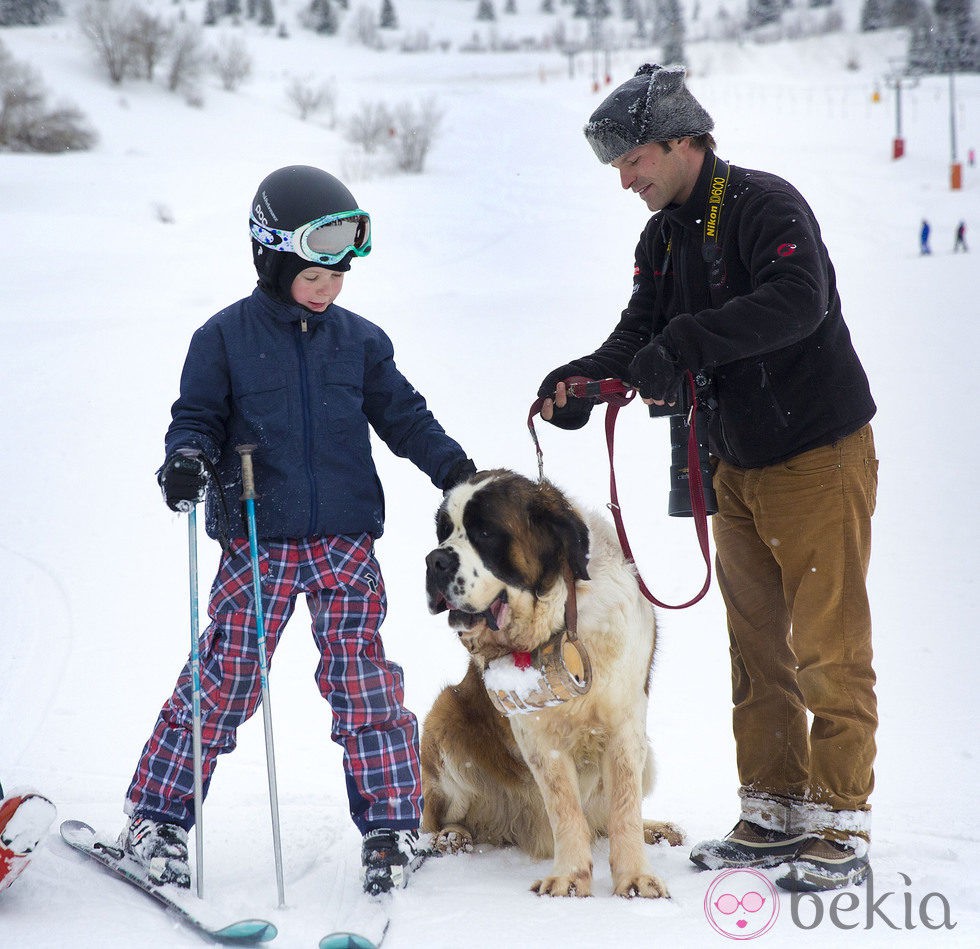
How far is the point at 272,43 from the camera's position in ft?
152

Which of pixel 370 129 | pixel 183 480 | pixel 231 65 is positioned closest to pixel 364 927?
pixel 183 480

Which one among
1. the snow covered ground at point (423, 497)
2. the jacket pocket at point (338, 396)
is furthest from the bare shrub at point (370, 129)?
the jacket pocket at point (338, 396)

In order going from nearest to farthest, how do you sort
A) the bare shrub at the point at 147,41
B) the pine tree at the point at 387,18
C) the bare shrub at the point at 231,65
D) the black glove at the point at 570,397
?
the black glove at the point at 570,397, the bare shrub at the point at 147,41, the bare shrub at the point at 231,65, the pine tree at the point at 387,18

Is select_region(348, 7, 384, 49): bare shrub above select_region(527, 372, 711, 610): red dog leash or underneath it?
above

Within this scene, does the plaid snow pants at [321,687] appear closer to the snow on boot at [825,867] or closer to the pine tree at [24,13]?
the snow on boot at [825,867]

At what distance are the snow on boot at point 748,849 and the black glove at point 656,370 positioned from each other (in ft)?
4.28

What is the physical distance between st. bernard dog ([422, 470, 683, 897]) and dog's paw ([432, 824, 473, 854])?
0.30m

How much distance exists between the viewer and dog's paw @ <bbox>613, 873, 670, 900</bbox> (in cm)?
249

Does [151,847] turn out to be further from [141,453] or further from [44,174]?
Answer: [44,174]

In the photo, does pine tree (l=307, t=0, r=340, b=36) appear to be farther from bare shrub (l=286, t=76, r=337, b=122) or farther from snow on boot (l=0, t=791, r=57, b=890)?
snow on boot (l=0, t=791, r=57, b=890)

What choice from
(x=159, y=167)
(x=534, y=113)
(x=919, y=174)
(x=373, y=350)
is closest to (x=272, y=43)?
(x=534, y=113)

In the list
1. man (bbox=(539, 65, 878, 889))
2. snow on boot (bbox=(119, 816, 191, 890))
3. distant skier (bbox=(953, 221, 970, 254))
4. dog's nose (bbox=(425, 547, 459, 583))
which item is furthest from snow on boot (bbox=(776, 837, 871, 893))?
distant skier (bbox=(953, 221, 970, 254))

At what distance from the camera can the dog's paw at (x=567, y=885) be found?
8.34 feet

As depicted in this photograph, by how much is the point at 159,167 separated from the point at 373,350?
67.6 ft
